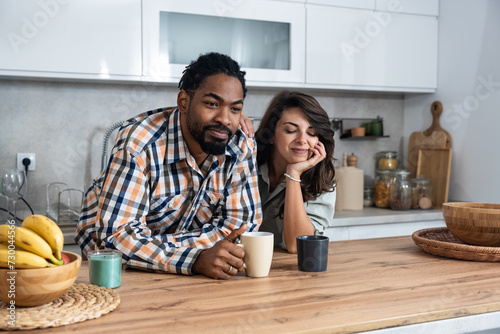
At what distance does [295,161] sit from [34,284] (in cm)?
114

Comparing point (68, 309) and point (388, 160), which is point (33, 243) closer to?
point (68, 309)

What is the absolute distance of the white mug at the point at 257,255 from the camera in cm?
128

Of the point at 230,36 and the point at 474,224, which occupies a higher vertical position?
the point at 230,36

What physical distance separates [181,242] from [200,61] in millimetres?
545

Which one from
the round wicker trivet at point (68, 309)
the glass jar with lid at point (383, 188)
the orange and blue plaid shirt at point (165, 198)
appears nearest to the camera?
the round wicker trivet at point (68, 309)

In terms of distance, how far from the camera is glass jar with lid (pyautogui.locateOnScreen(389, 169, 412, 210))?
3.13 m

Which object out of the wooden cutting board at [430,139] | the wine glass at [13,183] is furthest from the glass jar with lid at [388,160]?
the wine glass at [13,183]

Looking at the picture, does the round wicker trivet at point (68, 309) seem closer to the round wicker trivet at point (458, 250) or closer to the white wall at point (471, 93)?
the round wicker trivet at point (458, 250)

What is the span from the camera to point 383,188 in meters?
3.24

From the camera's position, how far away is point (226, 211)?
63.9 inches

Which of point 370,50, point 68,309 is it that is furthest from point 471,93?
point 68,309

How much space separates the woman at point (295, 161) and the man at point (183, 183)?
275mm

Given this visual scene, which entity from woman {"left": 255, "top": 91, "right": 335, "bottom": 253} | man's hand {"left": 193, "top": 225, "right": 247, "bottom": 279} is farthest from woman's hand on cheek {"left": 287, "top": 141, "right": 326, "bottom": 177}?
man's hand {"left": 193, "top": 225, "right": 247, "bottom": 279}

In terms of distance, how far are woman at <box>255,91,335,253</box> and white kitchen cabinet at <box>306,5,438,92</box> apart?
3.52 ft
